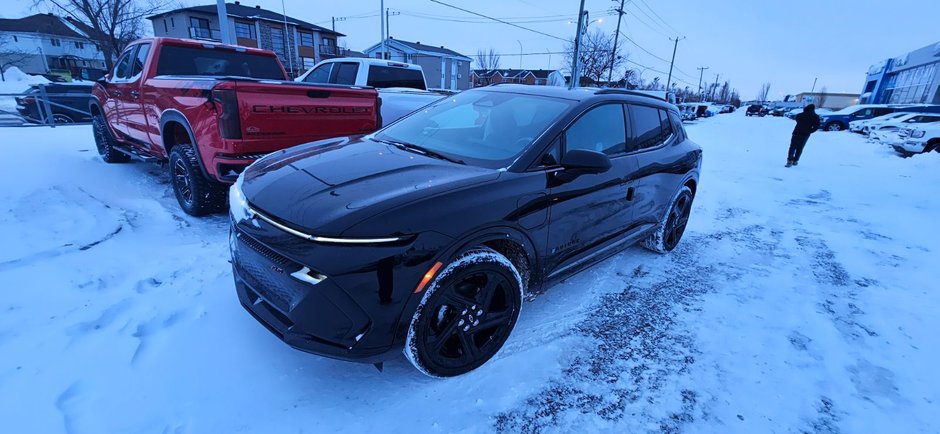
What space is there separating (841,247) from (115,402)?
695 cm

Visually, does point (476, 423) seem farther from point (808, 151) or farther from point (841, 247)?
point (808, 151)

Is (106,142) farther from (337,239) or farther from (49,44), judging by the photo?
(49,44)

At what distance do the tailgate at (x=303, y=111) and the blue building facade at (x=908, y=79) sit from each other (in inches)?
2035

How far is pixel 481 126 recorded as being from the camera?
127 inches

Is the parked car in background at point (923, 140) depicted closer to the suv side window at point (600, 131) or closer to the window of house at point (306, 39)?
the suv side window at point (600, 131)

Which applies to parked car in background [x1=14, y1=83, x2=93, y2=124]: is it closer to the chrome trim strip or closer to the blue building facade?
the chrome trim strip

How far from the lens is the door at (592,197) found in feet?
9.33

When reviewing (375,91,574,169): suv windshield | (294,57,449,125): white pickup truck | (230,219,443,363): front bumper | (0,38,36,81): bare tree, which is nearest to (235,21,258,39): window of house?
(0,38,36,81): bare tree

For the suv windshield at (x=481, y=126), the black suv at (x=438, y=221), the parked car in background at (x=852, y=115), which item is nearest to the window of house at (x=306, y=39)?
the parked car in background at (x=852, y=115)

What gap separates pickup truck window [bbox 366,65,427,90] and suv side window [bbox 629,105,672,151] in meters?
5.88

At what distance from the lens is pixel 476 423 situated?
7.14ft

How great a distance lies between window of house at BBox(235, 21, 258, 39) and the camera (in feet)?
155

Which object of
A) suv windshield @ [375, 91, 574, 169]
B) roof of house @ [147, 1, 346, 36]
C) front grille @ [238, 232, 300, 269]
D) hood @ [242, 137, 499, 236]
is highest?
roof of house @ [147, 1, 346, 36]

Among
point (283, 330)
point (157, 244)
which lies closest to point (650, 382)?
point (283, 330)
